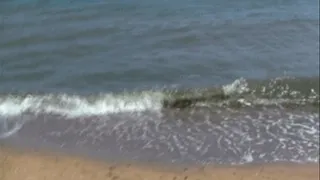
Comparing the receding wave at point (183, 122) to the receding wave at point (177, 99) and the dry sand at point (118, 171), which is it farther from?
the dry sand at point (118, 171)

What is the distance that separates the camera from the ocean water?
939 cm

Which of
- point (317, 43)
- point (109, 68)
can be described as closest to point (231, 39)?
point (317, 43)

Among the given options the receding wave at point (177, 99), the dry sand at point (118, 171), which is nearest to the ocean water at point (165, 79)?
the receding wave at point (177, 99)

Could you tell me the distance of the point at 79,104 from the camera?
36.3 ft

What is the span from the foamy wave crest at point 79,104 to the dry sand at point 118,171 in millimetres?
1622

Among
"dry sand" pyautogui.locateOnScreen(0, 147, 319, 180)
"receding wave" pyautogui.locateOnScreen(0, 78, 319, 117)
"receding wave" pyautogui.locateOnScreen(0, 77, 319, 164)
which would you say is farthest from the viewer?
"receding wave" pyautogui.locateOnScreen(0, 78, 319, 117)

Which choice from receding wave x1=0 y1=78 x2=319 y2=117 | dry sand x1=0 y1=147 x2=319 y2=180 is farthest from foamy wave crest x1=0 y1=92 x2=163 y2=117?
dry sand x1=0 y1=147 x2=319 y2=180

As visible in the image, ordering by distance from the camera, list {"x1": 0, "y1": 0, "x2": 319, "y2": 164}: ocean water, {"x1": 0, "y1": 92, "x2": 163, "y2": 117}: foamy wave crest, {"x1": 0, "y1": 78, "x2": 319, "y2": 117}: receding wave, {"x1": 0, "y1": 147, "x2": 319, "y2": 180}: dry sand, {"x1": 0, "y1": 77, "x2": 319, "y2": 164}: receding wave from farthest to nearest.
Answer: {"x1": 0, "y1": 92, "x2": 163, "y2": 117}: foamy wave crest, {"x1": 0, "y1": 78, "x2": 319, "y2": 117}: receding wave, {"x1": 0, "y1": 0, "x2": 319, "y2": 164}: ocean water, {"x1": 0, "y1": 77, "x2": 319, "y2": 164}: receding wave, {"x1": 0, "y1": 147, "x2": 319, "y2": 180}: dry sand

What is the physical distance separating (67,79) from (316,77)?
14.5 feet

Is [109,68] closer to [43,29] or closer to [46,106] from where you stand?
[46,106]

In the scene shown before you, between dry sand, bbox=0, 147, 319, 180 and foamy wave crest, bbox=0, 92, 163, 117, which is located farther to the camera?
foamy wave crest, bbox=0, 92, 163, 117

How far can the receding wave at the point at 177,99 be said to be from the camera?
1066 centimetres

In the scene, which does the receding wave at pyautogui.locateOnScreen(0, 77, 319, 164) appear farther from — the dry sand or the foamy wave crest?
the dry sand

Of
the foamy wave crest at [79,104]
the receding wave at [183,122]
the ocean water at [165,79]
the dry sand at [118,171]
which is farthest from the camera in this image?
the foamy wave crest at [79,104]
